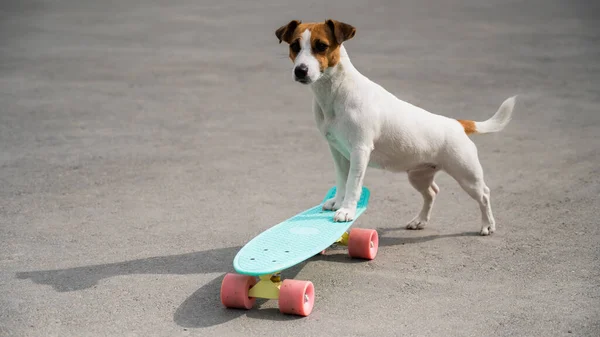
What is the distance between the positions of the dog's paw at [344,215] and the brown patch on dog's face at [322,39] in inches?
33.9

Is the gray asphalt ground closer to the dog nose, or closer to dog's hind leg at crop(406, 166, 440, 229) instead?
dog's hind leg at crop(406, 166, 440, 229)

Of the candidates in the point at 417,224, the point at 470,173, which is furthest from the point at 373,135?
the point at 417,224

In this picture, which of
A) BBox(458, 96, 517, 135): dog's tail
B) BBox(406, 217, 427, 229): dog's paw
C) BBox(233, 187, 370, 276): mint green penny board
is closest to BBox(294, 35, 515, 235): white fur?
BBox(233, 187, 370, 276): mint green penny board

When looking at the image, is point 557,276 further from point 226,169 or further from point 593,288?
point 226,169

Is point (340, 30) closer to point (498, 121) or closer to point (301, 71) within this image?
point (301, 71)

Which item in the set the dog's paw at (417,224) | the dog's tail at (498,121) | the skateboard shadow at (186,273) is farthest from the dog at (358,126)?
the skateboard shadow at (186,273)

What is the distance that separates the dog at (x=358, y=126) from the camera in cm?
441

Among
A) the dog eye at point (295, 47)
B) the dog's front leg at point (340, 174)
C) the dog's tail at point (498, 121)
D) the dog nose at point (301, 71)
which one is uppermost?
the dog eye at point (295, 47)

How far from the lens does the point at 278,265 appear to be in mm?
3945

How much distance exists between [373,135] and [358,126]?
0.44ft

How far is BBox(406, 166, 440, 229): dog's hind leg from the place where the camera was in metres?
5.21

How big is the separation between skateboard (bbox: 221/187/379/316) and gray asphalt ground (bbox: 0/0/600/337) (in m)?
0.11

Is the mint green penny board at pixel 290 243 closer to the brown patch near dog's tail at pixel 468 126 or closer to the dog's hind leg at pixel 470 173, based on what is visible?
the dog's hind leg at pixel 470 173

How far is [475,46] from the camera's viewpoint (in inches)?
432
